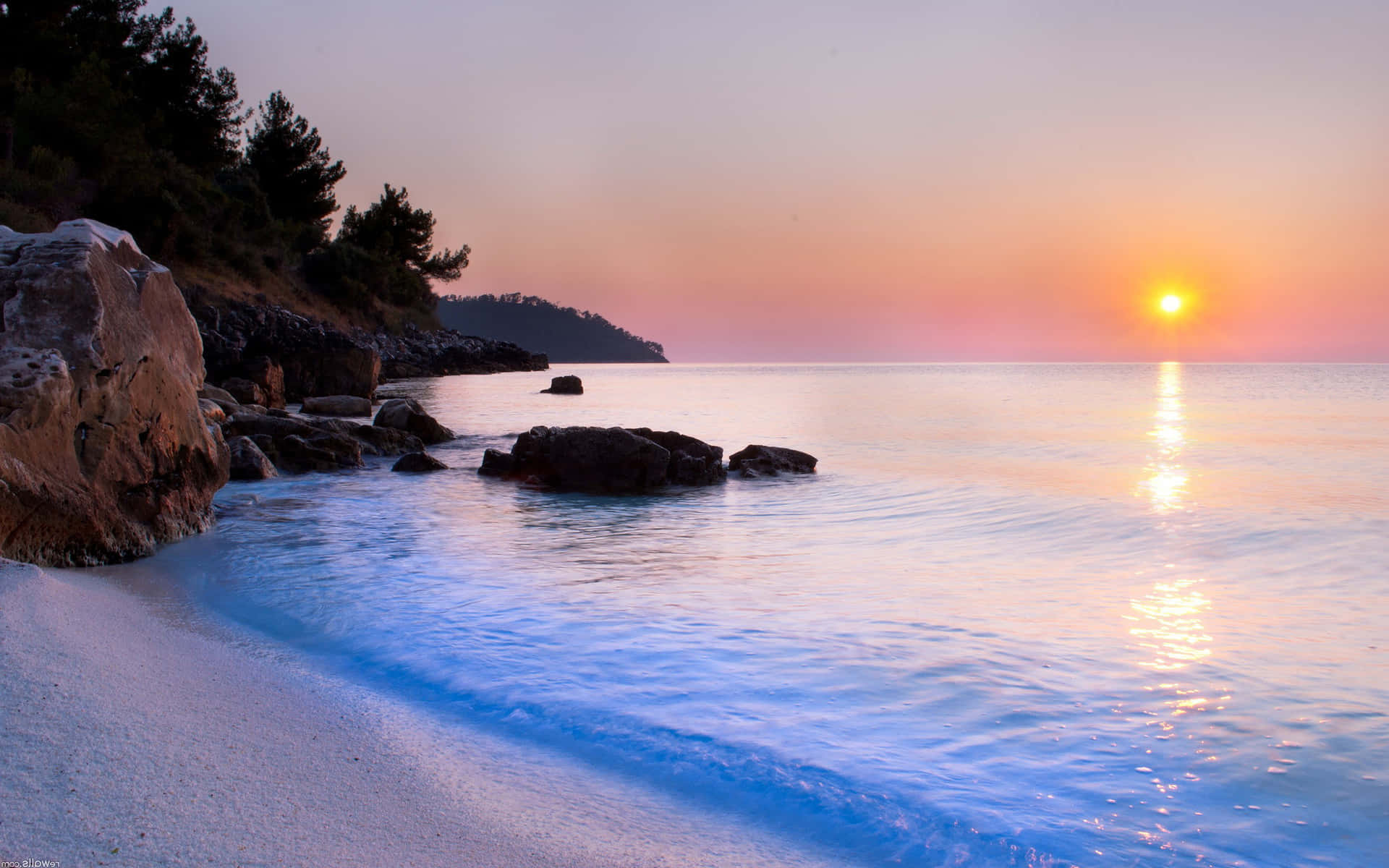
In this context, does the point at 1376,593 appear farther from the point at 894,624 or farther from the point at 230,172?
the point at 230,172

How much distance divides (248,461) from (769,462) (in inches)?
294

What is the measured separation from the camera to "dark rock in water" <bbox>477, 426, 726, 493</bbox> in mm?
11758

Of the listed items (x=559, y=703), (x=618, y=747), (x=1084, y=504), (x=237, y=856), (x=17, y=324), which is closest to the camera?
(x=237, y=856)

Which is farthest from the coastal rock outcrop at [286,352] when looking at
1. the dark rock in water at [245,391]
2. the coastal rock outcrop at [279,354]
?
the dark rock in water at [245,391]

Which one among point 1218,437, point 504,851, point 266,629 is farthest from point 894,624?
point 1218,437

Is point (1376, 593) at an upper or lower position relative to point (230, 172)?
lower

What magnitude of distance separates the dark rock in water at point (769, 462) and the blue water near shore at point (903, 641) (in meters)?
0.91

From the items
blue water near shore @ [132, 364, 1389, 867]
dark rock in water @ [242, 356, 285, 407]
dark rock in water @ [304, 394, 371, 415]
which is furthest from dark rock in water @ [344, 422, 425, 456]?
dark rock in water @ [242, 356, 285, 407]

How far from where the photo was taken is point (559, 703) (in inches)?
157

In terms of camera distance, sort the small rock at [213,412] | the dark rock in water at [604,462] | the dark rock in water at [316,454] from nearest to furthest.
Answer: the dark rock in water at [604,462] → the small rock at [213,412] → the dark rock in water at [316,454]

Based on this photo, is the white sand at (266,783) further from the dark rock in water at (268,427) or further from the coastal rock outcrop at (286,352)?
the coastal rock outcrop at (286,352)

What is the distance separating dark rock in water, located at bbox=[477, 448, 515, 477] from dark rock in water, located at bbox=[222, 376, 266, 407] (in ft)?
Answer: 33.0

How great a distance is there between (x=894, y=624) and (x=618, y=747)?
2.32 metres

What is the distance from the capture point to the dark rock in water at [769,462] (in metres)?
13.0
